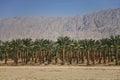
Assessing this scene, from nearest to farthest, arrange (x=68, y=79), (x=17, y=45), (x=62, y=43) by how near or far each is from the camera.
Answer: (x=68, y=79) → (x=62, y=43) → (x=17, y=45)

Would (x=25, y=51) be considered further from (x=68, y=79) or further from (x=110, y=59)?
(x=68, y=79)

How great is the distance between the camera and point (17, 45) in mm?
92875

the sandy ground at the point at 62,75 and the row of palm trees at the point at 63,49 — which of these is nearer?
the sandy ground at the point at 62,75

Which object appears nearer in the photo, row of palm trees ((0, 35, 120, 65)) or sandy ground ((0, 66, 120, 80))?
sandy ground ((0, 66, 120, 80))

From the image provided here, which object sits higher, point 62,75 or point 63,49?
point 63,49

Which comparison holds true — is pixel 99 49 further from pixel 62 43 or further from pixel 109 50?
pixel 62 43

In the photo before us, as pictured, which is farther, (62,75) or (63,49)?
(63,49)

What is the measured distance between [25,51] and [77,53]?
663 inches

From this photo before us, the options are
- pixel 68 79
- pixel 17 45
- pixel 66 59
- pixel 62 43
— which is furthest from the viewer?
pixel 66 59

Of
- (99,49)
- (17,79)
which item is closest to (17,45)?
(99,49)

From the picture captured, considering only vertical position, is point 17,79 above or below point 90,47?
below

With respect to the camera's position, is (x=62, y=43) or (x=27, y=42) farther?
(x=27, y=42)

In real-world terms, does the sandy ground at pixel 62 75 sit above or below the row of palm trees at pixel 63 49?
below

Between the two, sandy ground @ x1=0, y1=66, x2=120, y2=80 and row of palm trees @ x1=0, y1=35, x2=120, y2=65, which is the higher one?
row of palm trees @ x1=0, y1=35, x2=120, y2=65
